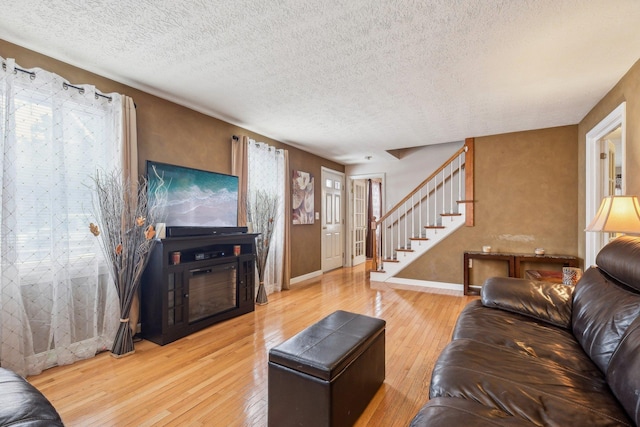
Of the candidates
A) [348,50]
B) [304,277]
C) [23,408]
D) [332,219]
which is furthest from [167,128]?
[332,219]

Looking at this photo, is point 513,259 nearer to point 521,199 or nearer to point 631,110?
point 521,199

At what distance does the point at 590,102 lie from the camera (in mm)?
3344

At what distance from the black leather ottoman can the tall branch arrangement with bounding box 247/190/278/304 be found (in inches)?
92.1

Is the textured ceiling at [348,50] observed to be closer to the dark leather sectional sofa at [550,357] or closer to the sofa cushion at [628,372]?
the dark leather sectional sofa at [550,357]

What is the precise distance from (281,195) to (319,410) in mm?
3606

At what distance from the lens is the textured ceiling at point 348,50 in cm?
184

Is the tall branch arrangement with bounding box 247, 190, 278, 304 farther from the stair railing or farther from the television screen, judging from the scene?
the stair railing

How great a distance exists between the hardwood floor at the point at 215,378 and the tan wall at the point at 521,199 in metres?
1.64

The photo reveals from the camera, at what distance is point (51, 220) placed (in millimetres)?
2326

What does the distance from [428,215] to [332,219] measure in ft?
6.78

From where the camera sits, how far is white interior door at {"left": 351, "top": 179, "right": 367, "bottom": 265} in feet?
23.4

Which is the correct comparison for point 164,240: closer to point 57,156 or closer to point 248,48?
point 57,156

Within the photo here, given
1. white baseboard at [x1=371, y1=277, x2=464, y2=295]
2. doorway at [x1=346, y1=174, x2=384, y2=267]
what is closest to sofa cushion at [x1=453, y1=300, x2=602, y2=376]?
white baseboard at [x1=371, y1=277, x2=464, y2=295]

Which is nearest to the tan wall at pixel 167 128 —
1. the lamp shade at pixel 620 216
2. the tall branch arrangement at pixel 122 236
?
the tall branch arrangement at pixel 122 236
